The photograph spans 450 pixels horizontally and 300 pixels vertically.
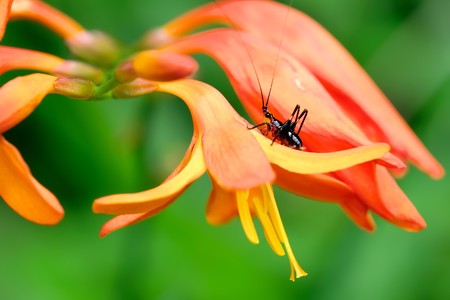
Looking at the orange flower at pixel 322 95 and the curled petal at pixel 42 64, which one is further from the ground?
the orange flower at pixel 322 95

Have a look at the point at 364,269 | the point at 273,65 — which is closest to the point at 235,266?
the point at 364,269

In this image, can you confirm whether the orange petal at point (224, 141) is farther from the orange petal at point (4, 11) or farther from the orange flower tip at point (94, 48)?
the orange flower tip at point (94, 48)

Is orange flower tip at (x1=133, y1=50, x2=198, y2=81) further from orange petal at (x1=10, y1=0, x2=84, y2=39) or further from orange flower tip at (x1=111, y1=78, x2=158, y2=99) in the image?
orange petal at (x1=10, y1=0, x2=84, y2=39)

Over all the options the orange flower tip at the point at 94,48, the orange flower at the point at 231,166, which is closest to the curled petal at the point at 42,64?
the orange flower tip at the point at 94,48

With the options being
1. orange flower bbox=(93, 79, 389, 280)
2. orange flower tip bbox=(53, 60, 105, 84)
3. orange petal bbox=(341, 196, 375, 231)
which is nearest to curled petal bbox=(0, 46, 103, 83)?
orange flower tip bbox=(53, 60, 105, 84)

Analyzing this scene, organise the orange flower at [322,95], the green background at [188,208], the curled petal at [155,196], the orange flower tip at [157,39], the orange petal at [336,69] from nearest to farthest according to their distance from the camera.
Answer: the curled petal at [155,196] < the orange flower at [322,95] < the orange petal at [336,69] < the orange flower tip at [157,39] < the green background at [188,208]
